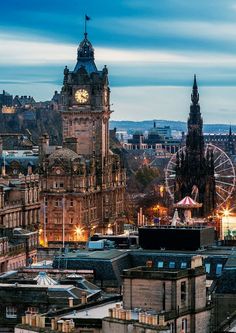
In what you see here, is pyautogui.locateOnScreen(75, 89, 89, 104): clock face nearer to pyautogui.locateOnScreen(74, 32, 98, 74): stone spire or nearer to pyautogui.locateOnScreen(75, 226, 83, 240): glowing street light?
pyautogui.locateOnScreen(74, 32, 98, 74): stone spire

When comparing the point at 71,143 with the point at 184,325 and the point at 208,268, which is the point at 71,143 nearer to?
the point at 208,268

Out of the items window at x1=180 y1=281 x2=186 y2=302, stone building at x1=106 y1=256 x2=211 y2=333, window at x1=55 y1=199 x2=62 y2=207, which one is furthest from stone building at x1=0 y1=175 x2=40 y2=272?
Result: window at x1=180 y1=281 x2=186 y2=302

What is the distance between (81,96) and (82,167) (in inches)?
542

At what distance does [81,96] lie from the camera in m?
177

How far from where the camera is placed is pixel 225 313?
73000 mm

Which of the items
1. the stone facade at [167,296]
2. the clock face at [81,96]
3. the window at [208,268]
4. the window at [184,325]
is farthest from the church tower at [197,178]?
the window at [184,325]

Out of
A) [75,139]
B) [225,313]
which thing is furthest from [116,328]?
[75,139]

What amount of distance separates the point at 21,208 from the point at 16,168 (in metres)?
16.3

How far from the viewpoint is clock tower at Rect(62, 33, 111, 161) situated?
177000 mm

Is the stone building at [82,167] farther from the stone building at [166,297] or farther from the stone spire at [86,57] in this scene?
the stone building at [166,297]

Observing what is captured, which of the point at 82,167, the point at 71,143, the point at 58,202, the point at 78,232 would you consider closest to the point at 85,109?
the point at 71,143

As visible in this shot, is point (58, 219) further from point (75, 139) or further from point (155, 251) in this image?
point (155, 251)

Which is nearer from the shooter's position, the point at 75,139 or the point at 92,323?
the point at 92,323

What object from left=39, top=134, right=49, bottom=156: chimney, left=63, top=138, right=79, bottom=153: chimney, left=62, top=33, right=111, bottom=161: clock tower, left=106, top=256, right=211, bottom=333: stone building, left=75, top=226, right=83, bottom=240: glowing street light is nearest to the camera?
left=106, top=256, right=211, bottom=333: stone building
